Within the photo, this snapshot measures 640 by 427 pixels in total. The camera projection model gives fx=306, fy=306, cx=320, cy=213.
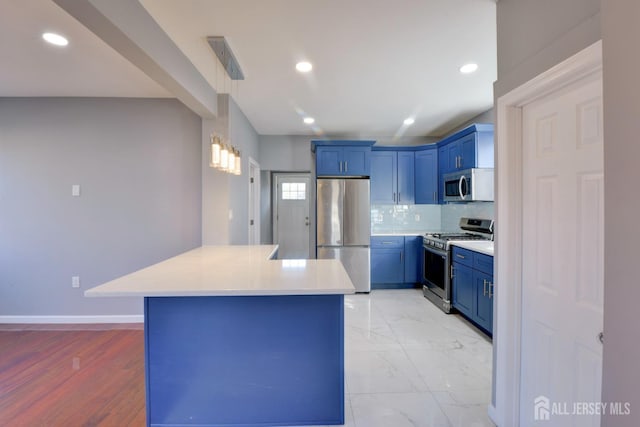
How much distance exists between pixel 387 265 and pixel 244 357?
10.9 ft

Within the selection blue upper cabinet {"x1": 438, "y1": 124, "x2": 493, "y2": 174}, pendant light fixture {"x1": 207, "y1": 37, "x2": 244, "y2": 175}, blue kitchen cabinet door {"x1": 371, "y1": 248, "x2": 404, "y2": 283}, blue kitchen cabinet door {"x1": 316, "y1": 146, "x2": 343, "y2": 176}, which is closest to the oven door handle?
blue kitchen cabinet door {"x1": 371, "y1": 248, "x2": 404, "y2": 283}

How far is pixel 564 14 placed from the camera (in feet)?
4.34

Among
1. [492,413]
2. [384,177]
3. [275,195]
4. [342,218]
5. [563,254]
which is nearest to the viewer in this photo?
[563,254]

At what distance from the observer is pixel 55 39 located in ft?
7.23

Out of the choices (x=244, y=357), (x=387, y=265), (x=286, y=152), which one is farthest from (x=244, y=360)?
(x=286, y=152)

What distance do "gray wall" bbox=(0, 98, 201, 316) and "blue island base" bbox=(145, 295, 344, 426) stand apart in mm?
1915

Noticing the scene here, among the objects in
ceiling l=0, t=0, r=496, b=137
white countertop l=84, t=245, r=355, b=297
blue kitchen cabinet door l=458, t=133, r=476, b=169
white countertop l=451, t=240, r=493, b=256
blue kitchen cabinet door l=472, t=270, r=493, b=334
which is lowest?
blue kitchen cabinet door l=472, t=270, r=493, b=334

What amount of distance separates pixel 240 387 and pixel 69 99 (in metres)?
3.60

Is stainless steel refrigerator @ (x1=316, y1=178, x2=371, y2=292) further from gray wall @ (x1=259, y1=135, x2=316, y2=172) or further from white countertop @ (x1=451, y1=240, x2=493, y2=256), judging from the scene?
white countertop @ (x1=451, y1=240, x2=493, y2=256)

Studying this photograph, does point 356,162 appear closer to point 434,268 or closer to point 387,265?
point 387,265

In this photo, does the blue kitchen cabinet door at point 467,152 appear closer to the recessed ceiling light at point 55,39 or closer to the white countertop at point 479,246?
the white countertop at point 479,246

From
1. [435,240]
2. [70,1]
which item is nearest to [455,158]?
[435,240]

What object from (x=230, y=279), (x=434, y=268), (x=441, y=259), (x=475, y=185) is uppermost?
(x=475, y=185)

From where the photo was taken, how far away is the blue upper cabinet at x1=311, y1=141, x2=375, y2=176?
4688mm
